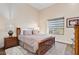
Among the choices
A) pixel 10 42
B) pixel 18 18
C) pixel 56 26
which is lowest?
pixel 10 42

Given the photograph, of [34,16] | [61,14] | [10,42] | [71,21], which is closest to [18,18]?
[34,16]

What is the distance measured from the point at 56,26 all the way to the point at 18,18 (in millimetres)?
741

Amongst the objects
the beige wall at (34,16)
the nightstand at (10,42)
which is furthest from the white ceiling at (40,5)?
the nightstand at (10,42)

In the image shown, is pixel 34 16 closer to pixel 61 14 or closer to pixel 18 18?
pixel 18 18

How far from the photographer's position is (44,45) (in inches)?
85.8

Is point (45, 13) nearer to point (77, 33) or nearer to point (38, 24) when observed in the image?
point (38, 24)

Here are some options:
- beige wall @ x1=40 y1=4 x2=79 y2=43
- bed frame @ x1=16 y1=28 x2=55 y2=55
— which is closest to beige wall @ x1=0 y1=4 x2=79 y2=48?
beige wall @ x1=40 y1=4 x2=79 y2=43

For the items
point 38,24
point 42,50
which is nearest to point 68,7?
point 38,24

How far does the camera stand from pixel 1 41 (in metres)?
2.16

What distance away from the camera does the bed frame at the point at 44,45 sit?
7.09ft

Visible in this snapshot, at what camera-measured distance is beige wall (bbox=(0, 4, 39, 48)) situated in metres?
2.17

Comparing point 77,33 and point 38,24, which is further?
point 38,24

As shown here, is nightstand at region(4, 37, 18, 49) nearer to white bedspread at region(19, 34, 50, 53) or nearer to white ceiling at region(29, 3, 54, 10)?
white bedspread at region(19, 34, 50, 53)

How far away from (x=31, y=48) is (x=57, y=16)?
77 cm
